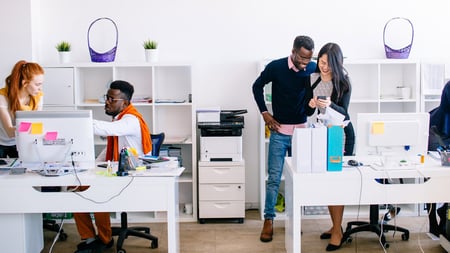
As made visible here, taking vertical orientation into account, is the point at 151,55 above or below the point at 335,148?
above

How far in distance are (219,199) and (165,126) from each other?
1.01 m

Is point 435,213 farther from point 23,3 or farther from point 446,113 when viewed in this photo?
point 23,3

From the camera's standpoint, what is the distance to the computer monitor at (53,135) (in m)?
3.25

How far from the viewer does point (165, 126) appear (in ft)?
17.6

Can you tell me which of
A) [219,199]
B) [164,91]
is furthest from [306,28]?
[219,199]

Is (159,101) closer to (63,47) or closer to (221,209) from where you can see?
(63,47)

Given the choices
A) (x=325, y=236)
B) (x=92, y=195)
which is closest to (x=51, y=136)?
(x=92, y=195)

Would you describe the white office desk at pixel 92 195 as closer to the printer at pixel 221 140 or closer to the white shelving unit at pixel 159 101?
the printer at pixel 221 140

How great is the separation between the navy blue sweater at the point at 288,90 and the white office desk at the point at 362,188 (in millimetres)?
1068

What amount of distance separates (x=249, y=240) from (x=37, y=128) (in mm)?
2104

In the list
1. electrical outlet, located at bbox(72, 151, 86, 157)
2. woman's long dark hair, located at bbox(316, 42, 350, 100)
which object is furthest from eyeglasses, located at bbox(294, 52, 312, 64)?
electrical outlet, located at bbox(72, 151, 86, 157)

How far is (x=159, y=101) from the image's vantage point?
5.06m

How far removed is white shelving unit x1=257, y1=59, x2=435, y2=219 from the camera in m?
5.08

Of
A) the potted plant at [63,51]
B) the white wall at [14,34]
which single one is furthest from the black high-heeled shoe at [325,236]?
the white wall at [14,34]
